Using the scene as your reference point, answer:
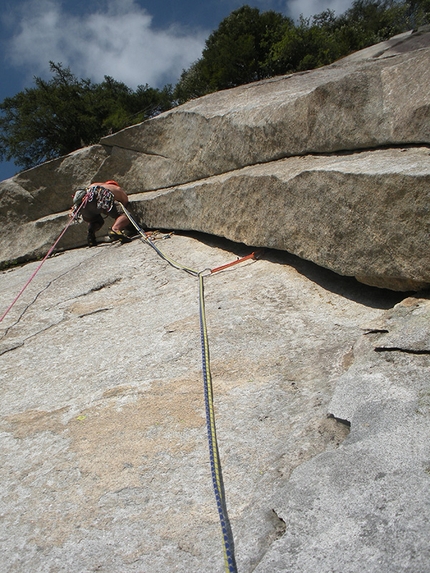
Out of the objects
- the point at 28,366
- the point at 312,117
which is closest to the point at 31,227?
the point at 28,366

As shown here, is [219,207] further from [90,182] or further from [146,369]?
[90,182]

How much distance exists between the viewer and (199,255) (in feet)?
13.6

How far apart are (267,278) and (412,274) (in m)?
1.09

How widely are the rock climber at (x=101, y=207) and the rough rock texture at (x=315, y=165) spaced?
0.25 meters

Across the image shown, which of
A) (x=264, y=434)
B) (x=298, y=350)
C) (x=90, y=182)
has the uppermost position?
(x=90, y=182)

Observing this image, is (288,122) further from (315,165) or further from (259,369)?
(259,369)

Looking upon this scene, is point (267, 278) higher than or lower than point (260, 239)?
lower

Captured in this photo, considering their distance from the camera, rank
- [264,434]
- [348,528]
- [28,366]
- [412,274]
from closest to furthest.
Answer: [348,528]
[264,434]
[412,274]
[28,366]

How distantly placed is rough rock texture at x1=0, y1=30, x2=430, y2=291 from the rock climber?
247mm

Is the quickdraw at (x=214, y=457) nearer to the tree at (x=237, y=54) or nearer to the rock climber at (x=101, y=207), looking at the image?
the rock climber at (x=101, y=207)

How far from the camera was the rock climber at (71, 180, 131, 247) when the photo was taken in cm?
519

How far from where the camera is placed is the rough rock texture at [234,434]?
128cm

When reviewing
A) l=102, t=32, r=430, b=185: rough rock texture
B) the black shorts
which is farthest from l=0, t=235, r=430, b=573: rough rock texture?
the black shorts

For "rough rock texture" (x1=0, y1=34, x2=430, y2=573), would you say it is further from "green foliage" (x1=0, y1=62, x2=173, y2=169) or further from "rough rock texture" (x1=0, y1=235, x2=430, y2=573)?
"green foliage" (x1=0, y1=62, x2=173, y2=169)
